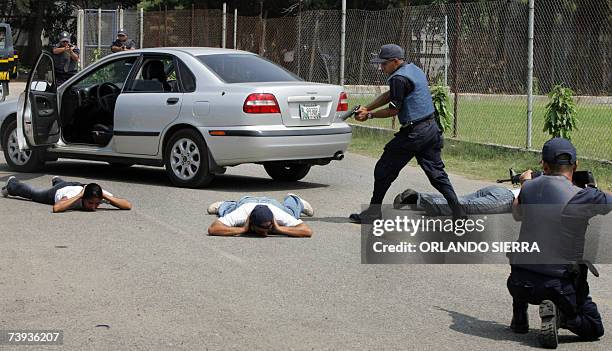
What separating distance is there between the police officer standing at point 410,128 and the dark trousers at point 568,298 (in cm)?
352

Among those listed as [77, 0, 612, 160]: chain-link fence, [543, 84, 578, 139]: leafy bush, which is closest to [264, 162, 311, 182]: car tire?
[543, 84, 578, 139]: leafy bush

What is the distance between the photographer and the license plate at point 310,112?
12117 millimetres

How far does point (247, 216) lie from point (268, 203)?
207 mm

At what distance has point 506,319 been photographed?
262 inches

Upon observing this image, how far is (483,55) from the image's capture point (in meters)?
19.7

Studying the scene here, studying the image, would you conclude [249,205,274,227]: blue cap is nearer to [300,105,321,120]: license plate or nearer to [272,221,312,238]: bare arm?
[272,221,312,238]: bare arm

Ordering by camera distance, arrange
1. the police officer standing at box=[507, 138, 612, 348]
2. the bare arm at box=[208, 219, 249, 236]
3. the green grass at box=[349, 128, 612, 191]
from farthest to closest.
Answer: the green grass at box=[349, 128, 612, 191]
the bare arm at box=[208, 219, 249, 236]
the police officer standing at box=[507, 138, 612, 348]

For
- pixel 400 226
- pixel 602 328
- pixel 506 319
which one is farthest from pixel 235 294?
pixel 400 226

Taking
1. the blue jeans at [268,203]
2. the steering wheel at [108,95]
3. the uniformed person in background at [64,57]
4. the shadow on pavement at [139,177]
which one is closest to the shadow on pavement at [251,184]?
the shadow on pavement at [139,177]

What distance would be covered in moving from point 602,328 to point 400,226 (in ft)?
12.6

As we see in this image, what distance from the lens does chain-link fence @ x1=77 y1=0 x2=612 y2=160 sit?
62.6ft

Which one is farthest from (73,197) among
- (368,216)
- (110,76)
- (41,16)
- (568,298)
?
(41,16)

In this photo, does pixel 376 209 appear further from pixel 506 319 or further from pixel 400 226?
pixel 506 319

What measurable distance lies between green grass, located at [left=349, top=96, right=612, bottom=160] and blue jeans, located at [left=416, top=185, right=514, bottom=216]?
633cm
